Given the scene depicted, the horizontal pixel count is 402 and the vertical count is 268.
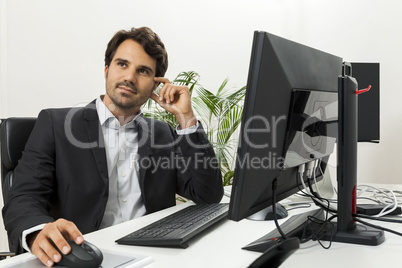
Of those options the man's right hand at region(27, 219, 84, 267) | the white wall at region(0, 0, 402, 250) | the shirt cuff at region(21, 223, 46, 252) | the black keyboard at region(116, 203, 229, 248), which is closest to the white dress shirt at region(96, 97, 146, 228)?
the black keyboard at region(116, 203, 229, 248)

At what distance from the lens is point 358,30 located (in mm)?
3109

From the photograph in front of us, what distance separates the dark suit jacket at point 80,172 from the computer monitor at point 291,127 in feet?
1.59

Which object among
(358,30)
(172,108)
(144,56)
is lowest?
(172,108)

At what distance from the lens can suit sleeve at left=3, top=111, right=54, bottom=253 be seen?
45.1 inches

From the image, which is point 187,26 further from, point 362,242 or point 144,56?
point 362,242

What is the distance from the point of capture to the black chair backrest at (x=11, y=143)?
1.42 m

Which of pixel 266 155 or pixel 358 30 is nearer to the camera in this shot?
pixel 266 155

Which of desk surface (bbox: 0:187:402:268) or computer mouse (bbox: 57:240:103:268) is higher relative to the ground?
computer mouse (bbox: 57:240:103:268)

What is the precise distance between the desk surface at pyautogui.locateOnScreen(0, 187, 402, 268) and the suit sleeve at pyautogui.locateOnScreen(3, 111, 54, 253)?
236 mm

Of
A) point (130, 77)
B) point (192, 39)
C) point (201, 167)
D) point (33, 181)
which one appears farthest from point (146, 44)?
point (192, 39)

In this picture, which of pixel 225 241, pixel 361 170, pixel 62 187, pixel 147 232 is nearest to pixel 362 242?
pixel 225 241

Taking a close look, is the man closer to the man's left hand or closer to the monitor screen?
the man's left hand

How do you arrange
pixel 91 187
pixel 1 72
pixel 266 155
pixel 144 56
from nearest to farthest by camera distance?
pixel 266 155 → pixel 91 187 → pixel 144 56 → pixel 1 72

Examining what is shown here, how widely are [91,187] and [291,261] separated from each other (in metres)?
0.80
